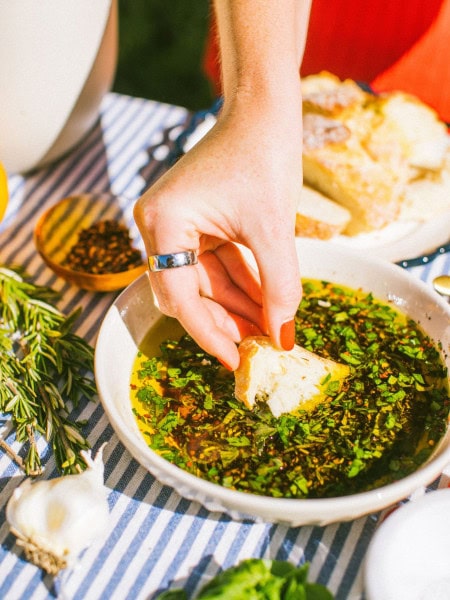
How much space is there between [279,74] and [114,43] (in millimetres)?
946

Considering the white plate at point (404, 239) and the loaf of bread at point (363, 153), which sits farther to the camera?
the loaf of bread at point (363, 153)

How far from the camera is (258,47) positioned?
1.35m

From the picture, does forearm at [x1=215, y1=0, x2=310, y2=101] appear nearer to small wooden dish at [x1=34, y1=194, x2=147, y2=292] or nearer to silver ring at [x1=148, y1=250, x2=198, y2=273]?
silver ring at [x1=148, y1=250, x2=198, y2=273]

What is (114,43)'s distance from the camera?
2.05m

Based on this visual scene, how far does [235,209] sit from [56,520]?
2.20ft

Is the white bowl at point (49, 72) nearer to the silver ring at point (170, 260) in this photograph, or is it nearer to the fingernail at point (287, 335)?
the silver ring at point (170, 260)

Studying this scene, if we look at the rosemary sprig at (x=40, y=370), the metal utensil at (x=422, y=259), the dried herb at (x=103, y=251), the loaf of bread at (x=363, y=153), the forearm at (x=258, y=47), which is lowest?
the rosemary sprig at (x=40, y=370)

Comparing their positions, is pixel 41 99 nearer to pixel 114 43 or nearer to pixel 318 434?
pixel 114 43

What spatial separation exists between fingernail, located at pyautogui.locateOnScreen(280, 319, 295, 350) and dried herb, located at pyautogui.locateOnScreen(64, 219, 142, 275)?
1.79 ft

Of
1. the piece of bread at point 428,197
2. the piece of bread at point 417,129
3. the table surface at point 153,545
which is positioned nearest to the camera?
the table surface at point 153,545

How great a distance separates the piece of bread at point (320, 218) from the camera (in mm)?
1833

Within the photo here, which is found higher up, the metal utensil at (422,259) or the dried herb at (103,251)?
the metal utensil at (422,259)

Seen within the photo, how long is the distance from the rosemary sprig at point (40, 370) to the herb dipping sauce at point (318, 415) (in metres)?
0.15

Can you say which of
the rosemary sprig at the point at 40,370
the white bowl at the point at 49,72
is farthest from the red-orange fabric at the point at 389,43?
the rosemary sprig at the point at 40,370
